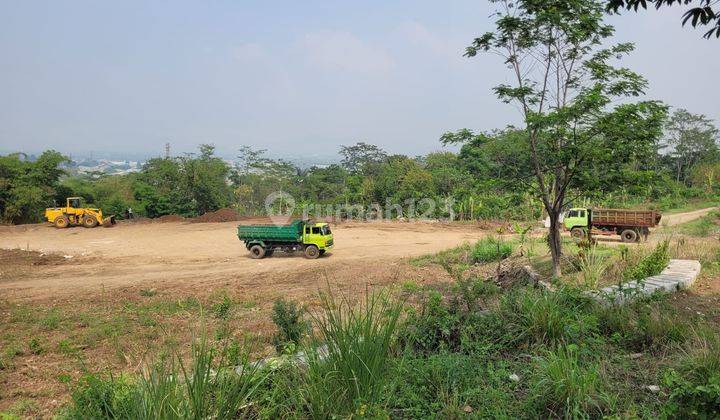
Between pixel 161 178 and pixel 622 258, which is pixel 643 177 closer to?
pixel 622 258

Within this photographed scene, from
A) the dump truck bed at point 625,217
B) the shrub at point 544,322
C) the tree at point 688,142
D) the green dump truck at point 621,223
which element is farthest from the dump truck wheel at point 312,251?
the tree at point 688,142

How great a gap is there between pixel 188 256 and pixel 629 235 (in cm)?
1666

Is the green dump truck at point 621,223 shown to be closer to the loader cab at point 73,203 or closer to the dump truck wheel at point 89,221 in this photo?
the dump truck wheel at point 89,221

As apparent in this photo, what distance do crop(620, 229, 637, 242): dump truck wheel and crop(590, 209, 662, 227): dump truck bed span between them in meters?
0.25

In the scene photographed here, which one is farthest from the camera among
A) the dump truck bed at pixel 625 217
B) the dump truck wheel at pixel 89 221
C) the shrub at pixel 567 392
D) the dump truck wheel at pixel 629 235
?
the dump truck wheel at pixel 89 221

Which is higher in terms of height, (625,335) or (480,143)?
(480,143)

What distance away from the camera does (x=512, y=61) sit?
862 centimetres

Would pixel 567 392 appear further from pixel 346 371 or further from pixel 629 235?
pixel 629 235

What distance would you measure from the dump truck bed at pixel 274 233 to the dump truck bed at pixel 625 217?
11.4m

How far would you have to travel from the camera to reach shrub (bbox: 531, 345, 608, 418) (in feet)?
9.68

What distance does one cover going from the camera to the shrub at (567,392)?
9.68ft

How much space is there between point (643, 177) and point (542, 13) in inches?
128

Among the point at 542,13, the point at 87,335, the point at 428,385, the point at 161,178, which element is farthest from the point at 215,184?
the point at 428,385

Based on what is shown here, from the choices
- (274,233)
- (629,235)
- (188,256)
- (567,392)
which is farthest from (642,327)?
(188,256)
